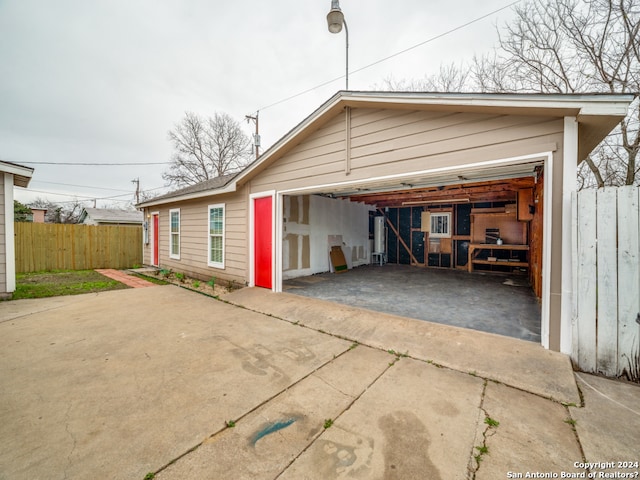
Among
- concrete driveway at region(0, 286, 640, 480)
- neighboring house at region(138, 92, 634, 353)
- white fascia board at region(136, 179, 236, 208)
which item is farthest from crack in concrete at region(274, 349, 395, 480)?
white fascia board at region(136, 179, 236, 208)

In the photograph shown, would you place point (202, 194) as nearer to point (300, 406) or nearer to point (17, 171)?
point (17, 171)

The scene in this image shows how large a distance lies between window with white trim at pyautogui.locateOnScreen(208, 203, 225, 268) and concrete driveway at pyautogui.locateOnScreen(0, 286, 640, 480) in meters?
3.60

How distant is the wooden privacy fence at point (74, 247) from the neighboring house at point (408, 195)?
1.39m

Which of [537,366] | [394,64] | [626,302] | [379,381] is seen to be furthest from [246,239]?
[394,64]

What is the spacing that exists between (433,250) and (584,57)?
818 cm

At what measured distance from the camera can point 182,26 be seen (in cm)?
761

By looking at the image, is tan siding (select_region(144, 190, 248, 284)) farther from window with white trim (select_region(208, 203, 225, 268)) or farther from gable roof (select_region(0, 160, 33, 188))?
gable roof (select_region(0, 160, 33, 188))

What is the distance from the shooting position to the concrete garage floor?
12.8 ft

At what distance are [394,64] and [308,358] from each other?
10624mm

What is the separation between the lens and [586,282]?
2.54 meters

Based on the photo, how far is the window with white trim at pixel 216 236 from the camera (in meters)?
7.15

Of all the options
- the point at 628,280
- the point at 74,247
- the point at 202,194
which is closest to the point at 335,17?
the point at 202,194

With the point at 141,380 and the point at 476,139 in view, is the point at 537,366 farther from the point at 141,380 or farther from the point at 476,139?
the point at 141,380

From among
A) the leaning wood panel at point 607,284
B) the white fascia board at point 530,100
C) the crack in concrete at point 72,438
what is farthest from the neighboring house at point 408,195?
the crack in concrete at point 72,438
